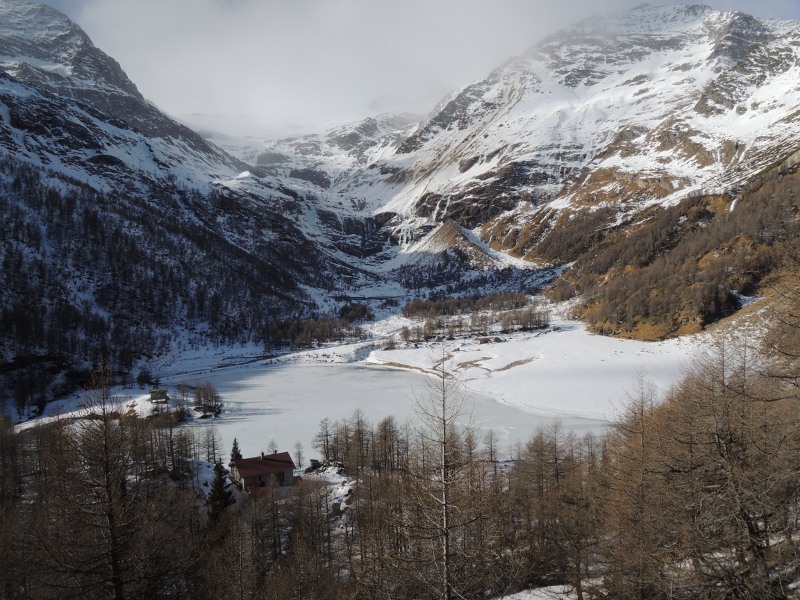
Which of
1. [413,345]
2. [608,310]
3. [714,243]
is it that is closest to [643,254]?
[714,243]

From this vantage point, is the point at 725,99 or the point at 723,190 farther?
the point at 725,99

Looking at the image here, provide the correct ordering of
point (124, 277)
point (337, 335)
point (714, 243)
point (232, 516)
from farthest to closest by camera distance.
Answer: point (337, 335), point (124, 277), point (714, 243), point (232, 516)

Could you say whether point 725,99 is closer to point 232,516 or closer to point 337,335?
point 337,335

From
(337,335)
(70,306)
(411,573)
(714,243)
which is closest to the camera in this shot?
(411,573)

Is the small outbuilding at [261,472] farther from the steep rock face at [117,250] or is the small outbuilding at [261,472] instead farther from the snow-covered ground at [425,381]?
the steep rock face at [117,250]

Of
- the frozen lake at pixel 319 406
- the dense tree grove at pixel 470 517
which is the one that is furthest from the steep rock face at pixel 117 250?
the dense tree grove at pixel 470 517

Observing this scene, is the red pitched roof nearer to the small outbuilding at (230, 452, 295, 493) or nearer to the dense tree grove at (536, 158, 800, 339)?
the small outbuilding at (230, 452, 295, 493)

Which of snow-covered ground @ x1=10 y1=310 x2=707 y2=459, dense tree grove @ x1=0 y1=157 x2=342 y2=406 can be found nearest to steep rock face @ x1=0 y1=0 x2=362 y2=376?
dense tree grove @ x1=0 y1=157 x2=342 y2=406

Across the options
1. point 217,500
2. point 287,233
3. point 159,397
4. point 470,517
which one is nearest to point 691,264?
point 217,500

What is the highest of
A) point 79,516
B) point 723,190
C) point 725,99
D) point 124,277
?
point 725,99

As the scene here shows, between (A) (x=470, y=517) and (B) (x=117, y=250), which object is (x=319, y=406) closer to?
(A) (x=470, y=517)
